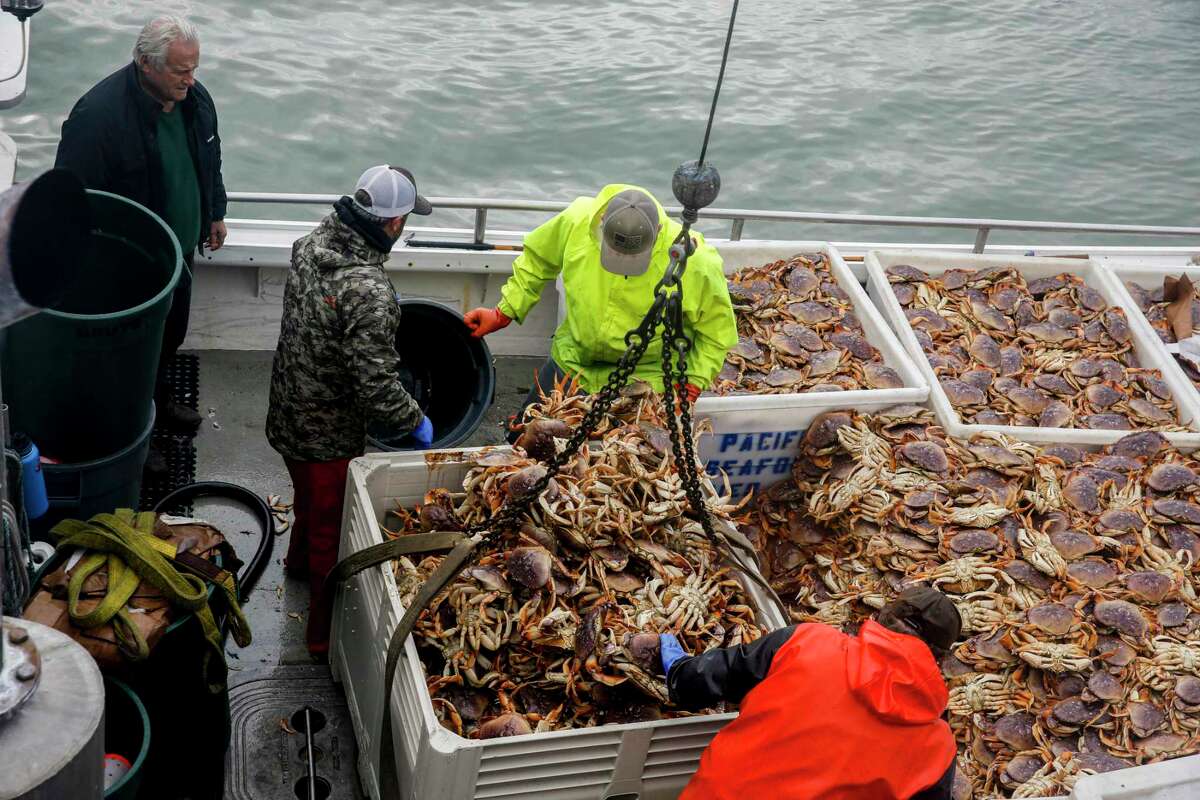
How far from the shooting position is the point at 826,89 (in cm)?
1344

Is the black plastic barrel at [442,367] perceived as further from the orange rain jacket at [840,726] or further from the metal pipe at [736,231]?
the orange rain jacket at [840,726]

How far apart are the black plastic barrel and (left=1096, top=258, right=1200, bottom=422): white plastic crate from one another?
3170mm

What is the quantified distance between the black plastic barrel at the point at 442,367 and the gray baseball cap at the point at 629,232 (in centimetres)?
83

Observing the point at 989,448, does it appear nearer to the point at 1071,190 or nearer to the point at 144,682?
the point at 144,682

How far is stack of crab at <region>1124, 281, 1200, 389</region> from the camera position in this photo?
18.1ft

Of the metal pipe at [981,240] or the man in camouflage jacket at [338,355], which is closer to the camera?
the man in camouflage jacket at [338,355]

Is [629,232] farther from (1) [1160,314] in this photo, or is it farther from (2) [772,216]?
(1) [1160,314]

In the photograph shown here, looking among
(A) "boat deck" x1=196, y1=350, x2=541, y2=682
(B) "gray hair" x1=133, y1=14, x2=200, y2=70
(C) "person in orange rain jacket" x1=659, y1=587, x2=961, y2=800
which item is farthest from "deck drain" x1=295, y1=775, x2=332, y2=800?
(B) "gray hair" x1=133, y1=14, x2=200, y2=70

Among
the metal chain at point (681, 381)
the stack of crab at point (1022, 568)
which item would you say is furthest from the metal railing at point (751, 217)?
the metal chain at point (681, 381)

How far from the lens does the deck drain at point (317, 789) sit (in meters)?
3.79

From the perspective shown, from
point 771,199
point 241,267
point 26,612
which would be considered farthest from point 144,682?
point 771,199

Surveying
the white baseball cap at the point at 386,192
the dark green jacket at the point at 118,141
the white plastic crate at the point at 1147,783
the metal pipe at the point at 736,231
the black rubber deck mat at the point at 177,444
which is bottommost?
the black rubber deck mat at the point at 177,444

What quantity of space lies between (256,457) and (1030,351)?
365 centimetres

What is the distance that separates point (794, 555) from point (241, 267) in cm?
284
